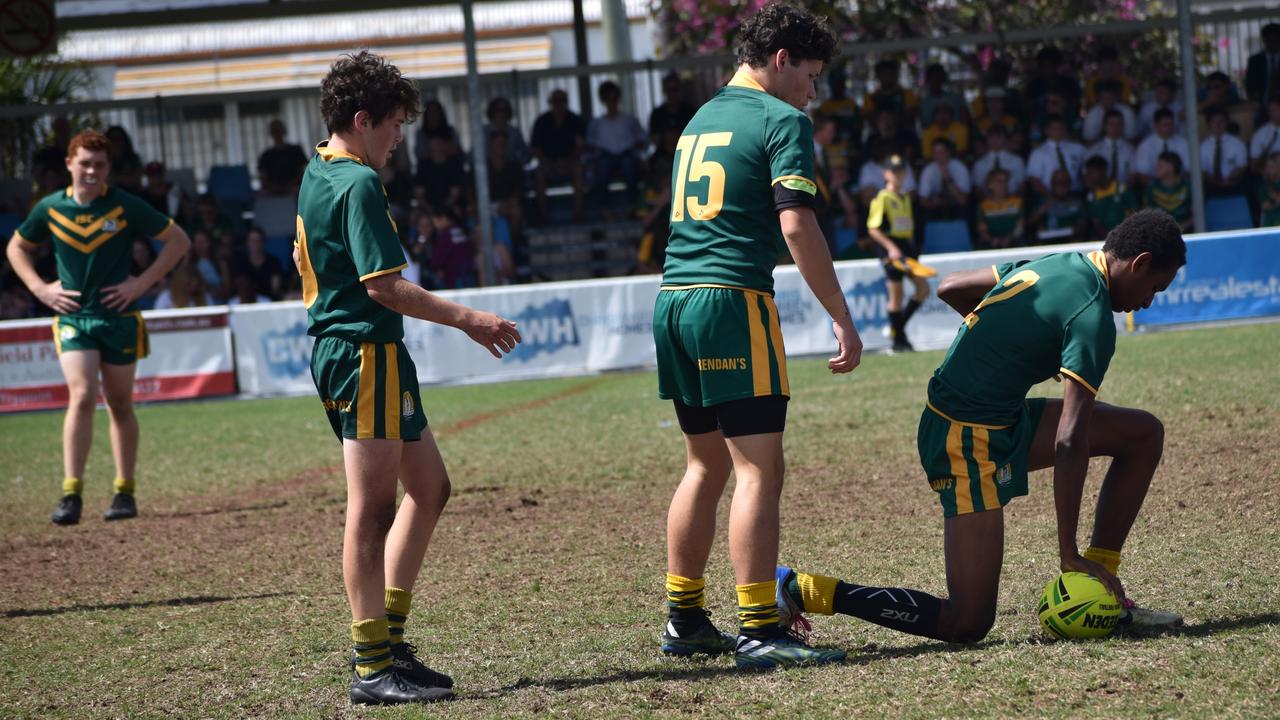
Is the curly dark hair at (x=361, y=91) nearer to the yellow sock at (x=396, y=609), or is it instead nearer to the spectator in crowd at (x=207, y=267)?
the yellow sock at (x=396, y=609)

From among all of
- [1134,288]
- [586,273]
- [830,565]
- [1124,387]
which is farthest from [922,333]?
[1134,288]

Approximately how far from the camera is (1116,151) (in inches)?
706

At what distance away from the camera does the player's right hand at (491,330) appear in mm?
4148

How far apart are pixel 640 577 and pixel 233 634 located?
5.53 feet

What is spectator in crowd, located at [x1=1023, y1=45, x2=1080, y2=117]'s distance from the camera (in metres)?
18.9

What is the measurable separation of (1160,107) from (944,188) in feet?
9.97

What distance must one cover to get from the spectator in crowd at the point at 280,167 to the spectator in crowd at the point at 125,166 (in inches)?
69.3

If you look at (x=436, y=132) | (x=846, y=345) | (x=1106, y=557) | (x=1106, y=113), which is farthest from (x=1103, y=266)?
(x=436, y=132)

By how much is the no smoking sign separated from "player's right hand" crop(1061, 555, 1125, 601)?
15.7 meters

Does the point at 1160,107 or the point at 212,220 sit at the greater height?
the point at 1160,107

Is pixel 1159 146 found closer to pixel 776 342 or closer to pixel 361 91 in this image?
pixel 776 342

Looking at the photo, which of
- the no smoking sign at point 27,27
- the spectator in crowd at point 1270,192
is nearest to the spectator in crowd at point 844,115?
the spectator in crowd at point 1270,192

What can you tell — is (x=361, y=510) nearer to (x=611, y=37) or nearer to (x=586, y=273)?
(x=586, y=273)

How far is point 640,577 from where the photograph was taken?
19.6 ft
